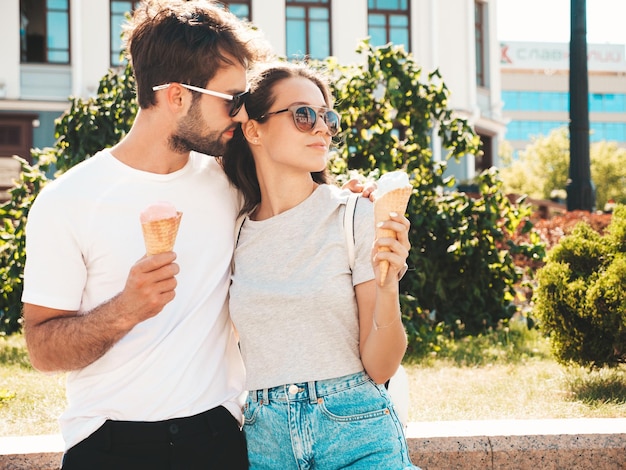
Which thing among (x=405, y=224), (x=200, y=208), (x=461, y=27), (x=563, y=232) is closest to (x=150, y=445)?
(x=200, y=208)

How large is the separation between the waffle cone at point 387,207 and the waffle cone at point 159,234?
558 millimetres

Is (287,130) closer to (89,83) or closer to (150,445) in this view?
(150,445)

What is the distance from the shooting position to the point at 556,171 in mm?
50188

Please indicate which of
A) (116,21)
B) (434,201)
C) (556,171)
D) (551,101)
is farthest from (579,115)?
(551,101)

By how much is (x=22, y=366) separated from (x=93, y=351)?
15.2 ft

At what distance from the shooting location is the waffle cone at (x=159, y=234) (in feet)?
7.16

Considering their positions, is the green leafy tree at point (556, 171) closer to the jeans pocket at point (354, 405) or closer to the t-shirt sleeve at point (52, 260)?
the jeans pocket at point (354, 405)

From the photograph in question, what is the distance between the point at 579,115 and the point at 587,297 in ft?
18.8

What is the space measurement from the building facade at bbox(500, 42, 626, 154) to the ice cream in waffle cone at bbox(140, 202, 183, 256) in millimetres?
107587

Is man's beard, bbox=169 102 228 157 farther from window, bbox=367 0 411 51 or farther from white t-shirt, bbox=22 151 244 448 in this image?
window, bbox=367 0 411 51

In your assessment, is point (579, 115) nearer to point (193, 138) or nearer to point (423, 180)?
point (423, 180)

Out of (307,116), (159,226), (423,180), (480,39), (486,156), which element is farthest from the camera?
(486,156)

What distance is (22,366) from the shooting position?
21.7ft

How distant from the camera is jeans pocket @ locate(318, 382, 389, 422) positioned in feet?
7.80
